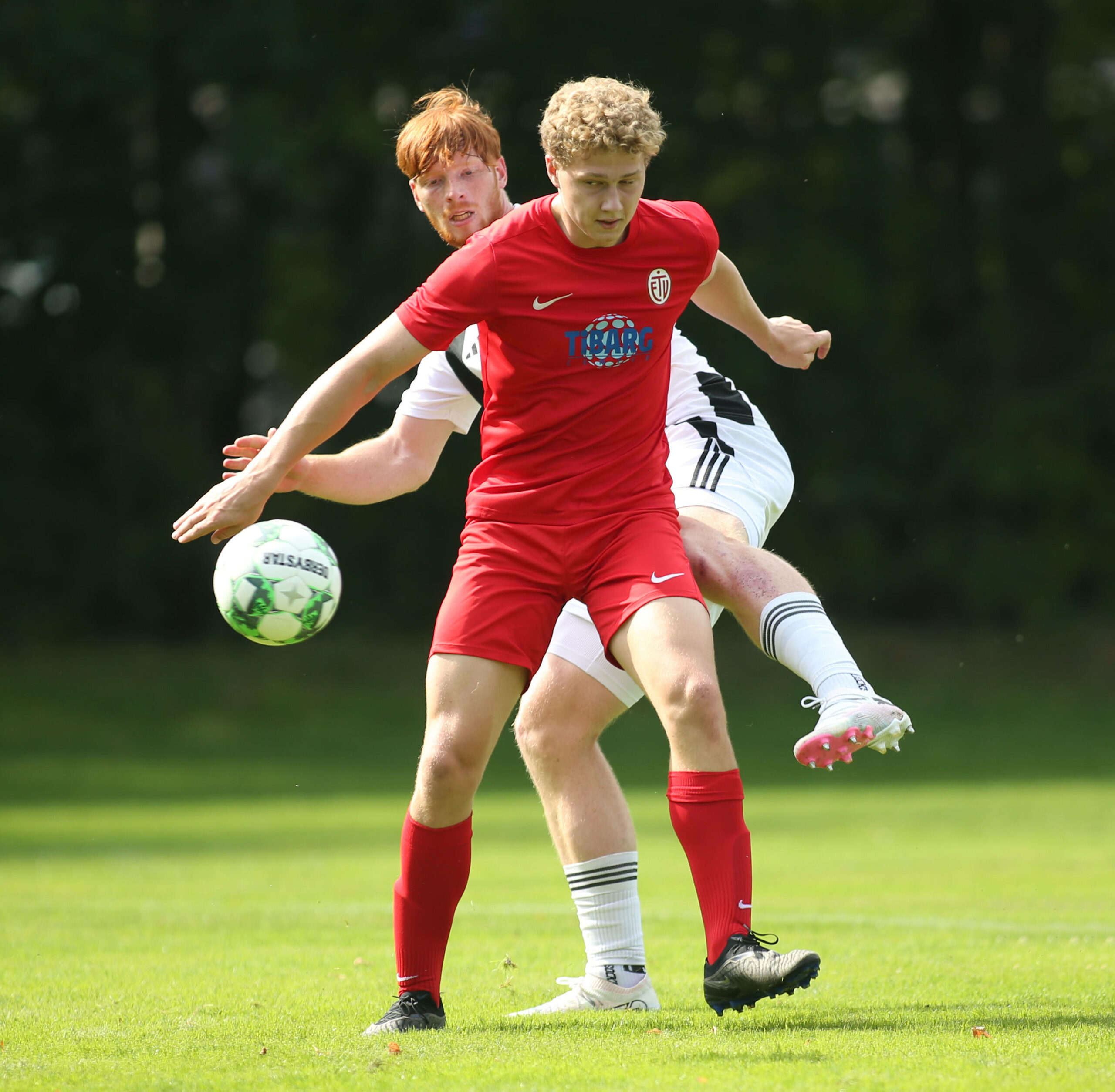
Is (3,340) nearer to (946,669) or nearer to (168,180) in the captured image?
(168,180)

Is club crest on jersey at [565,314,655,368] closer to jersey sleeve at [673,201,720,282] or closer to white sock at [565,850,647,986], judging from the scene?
jersey sleeve at [673,201,720,282]

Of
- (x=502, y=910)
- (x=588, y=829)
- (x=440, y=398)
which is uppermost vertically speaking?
(x=440, y=398)

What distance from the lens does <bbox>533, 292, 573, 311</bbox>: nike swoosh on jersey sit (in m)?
4.66

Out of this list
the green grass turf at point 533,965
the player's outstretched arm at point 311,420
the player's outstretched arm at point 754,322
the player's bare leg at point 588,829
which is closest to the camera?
the green grass turf at point 533,965

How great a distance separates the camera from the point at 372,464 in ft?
17.7

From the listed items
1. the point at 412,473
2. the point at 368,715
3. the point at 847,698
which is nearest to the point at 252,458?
the point at 412,473

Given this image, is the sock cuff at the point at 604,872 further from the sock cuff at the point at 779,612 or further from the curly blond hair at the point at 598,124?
the curly blond hair at the point at 598,124

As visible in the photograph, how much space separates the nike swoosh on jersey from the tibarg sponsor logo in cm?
118

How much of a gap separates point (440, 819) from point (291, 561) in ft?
3.24

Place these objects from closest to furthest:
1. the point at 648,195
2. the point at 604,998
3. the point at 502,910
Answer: the point at 604,998
the point at 502,910
the point at 648,195

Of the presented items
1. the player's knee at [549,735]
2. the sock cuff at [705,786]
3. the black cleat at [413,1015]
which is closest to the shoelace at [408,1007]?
the black cleat at [413,1015]

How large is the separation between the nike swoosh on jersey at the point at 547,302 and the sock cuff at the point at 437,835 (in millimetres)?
1497

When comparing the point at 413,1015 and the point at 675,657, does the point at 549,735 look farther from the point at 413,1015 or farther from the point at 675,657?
the point at 413,1015

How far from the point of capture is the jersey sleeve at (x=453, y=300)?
460 cm
